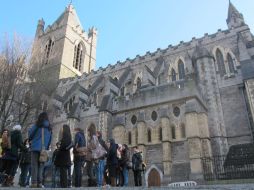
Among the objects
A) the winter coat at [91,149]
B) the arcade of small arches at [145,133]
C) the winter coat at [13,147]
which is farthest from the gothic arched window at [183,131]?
the winter coat at [13,147]

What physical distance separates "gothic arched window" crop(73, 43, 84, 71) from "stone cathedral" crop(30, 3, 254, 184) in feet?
41.8

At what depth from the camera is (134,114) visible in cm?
2056

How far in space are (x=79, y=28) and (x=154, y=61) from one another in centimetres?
2121

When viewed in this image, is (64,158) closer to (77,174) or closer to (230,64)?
(77,174)

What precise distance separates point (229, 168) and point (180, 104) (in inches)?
229

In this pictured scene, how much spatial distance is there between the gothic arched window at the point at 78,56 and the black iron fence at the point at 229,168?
3267 cm

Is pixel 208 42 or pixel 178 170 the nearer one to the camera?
pixel 178 170

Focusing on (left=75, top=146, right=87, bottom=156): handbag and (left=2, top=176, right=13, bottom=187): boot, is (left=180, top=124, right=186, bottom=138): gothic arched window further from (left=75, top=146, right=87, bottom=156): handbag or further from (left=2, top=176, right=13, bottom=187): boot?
(left=2, top=176, right=13, bottom=187): boot

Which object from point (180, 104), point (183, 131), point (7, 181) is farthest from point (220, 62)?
point (7, 181)

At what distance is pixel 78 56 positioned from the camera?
1820 inches

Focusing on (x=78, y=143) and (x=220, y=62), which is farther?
(x=220, y=62)

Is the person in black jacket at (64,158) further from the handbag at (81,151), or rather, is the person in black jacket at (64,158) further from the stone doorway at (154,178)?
the stone doorway at (154,178)

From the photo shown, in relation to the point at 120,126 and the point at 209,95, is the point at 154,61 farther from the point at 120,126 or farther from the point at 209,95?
the point at 120,126

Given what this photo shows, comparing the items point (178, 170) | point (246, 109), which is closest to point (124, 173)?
point (178, 170)
